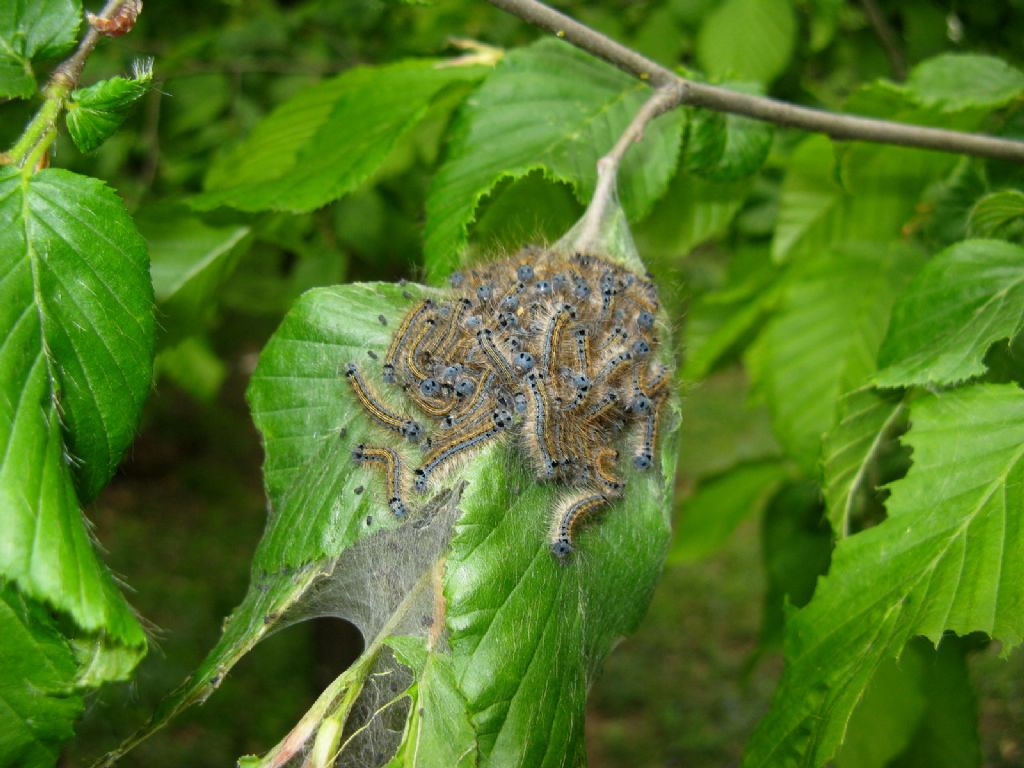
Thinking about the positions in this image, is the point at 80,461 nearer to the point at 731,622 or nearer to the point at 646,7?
the point at 646,7

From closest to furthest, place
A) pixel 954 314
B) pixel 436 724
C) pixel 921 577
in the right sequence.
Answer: pixel 436 724, pixel 921 577, pixel 954 314

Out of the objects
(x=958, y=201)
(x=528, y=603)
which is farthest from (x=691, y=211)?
(x=528, y=603)

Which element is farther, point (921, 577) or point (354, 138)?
point (354, 138)

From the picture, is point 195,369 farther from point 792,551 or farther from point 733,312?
point 792,551

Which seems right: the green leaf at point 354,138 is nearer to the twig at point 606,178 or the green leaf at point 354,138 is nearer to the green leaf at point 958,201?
the twig at point 606,178

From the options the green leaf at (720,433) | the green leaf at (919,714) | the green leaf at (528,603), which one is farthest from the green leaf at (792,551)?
the green leaf at (720,433)
